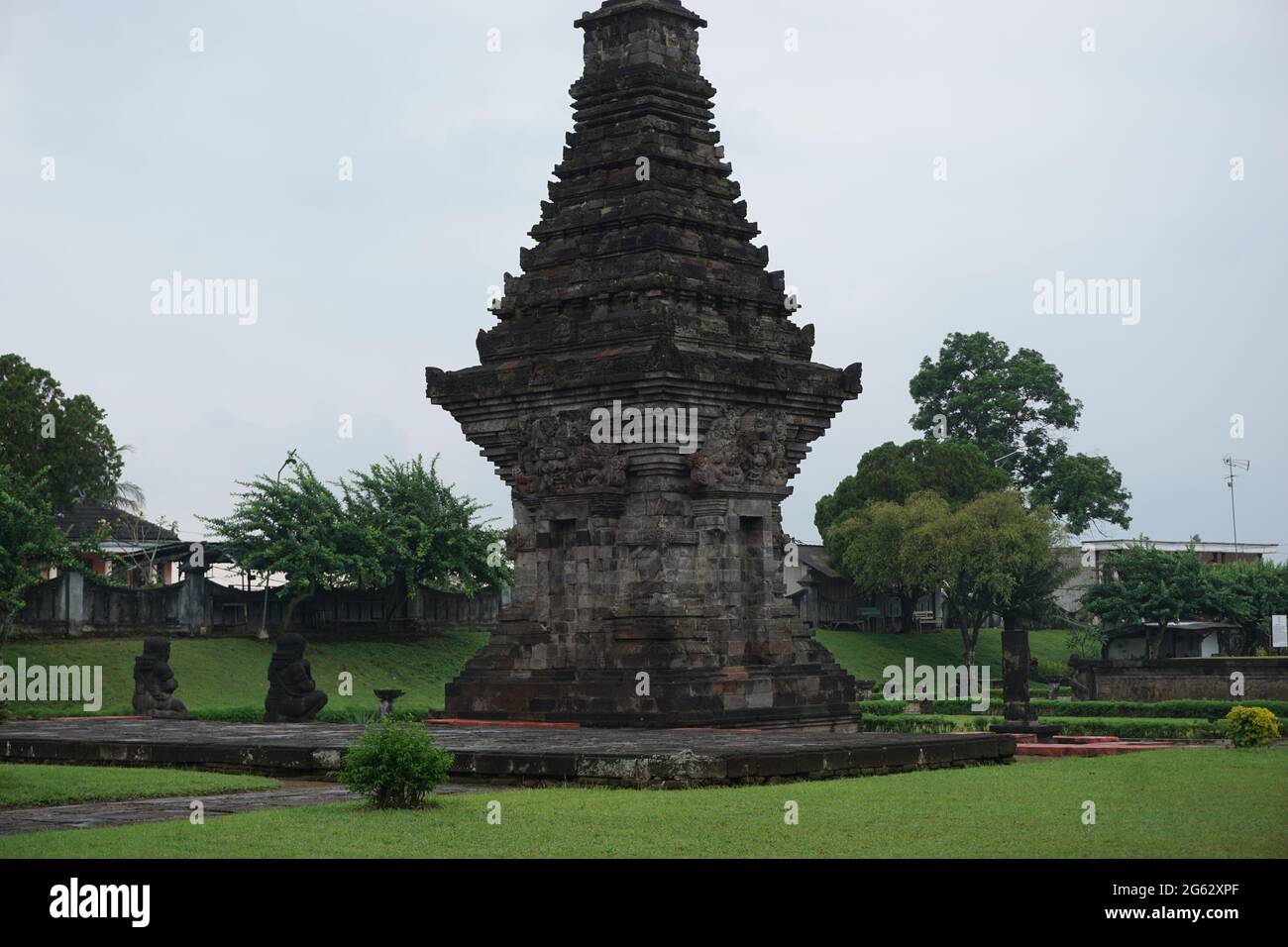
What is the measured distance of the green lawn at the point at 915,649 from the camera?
65875 mm

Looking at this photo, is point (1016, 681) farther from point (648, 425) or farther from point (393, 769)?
point (393, 769)

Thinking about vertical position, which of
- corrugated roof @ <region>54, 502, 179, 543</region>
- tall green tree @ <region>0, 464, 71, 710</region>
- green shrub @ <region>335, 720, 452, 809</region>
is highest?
corrugated roof @ <region>54, 502, 179, 543</region>

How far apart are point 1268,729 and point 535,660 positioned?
11.6m

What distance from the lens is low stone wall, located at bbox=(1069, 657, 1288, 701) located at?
48.4 m

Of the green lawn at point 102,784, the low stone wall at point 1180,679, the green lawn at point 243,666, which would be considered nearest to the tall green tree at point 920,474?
the low stone wall at point 1180,679

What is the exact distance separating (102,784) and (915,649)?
175ft

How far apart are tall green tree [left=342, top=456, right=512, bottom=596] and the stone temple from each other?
79.1 ft

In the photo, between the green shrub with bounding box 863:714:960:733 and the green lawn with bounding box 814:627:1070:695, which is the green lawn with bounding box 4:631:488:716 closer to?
the green shrub with bounding box 863:714:960:733

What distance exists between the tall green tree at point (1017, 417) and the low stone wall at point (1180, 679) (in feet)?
90.2

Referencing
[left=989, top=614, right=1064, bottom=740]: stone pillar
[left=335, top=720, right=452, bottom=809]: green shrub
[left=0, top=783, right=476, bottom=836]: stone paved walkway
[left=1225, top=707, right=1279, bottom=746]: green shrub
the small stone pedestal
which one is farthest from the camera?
[left=989, top=614, right=1064, bottom=740]: stone pillar

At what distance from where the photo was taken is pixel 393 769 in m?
16.9

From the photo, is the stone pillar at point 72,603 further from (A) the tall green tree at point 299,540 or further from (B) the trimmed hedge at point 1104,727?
(B) the trimmed hedge at point 1104,727

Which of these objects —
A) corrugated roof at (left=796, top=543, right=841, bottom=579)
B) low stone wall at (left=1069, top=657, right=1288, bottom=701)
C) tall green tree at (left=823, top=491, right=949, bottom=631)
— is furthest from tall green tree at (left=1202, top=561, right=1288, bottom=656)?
corrugated roof at (left=796, top=543, right=841, bottom=579)

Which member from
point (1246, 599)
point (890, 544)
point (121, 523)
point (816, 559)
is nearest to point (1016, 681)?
point (1246, 599)
